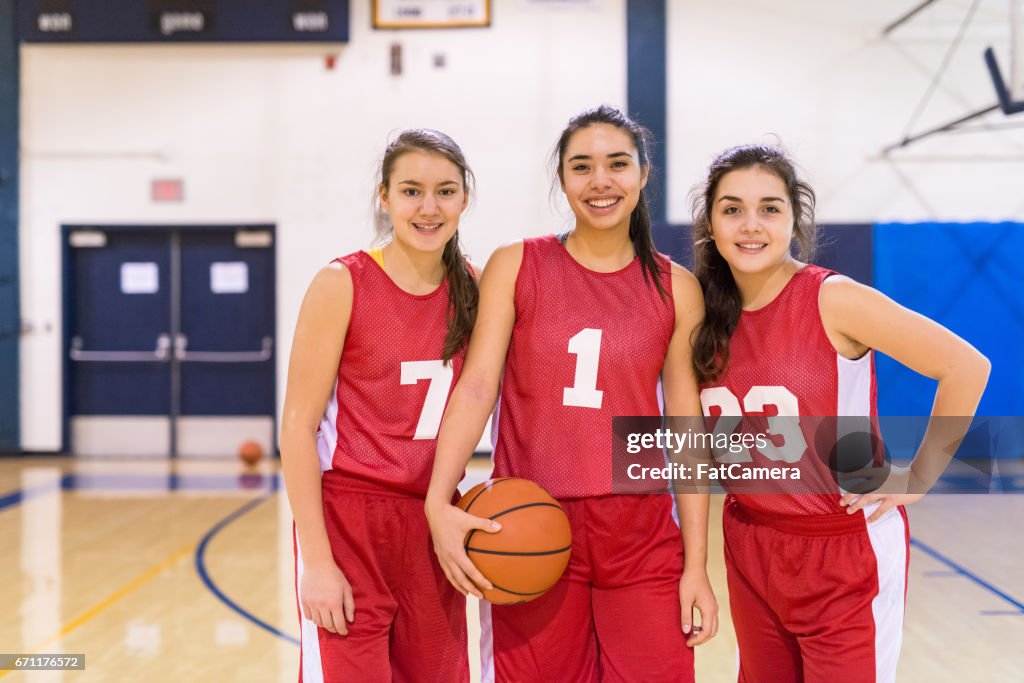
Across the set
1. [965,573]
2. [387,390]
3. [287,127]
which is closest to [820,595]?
[387,390]

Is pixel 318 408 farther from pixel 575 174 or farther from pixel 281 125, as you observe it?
pixel 281 125

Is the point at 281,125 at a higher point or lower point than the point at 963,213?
higher

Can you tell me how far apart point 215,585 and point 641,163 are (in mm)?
3240

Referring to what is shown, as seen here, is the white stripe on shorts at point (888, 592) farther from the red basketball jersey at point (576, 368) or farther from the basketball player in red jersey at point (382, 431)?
the basketball player in red jersey at point (382, 431)

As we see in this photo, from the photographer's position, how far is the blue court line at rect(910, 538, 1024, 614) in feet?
12.9

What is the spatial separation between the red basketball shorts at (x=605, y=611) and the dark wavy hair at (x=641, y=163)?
52 centimetres

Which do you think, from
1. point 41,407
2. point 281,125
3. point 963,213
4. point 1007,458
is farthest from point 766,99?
point 41,407

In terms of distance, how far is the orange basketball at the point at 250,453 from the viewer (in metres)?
7.80

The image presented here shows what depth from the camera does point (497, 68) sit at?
7.84 metres

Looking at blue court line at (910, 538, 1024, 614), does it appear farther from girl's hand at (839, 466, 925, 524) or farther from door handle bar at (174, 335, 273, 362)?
door handle bar at (174, 335, 273, 362)

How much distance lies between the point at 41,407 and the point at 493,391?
785 cm

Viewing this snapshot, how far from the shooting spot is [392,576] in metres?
1.88
